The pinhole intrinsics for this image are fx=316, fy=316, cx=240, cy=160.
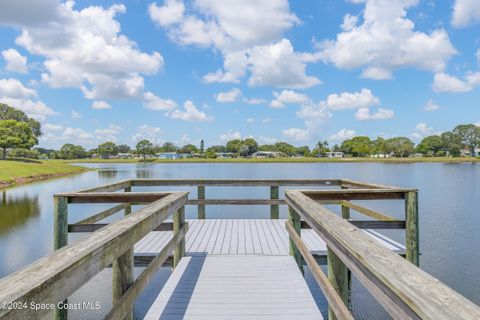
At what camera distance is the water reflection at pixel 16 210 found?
1301 cm

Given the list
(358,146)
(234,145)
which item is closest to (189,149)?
(234,145)

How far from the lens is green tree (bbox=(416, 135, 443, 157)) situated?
110688 mm

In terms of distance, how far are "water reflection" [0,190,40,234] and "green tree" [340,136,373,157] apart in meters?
117

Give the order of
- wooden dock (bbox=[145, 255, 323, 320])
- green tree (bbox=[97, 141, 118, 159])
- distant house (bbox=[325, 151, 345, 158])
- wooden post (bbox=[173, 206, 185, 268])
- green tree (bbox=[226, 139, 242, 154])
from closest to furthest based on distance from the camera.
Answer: wooden dock (bbox=[145, 255, 323, 320]), wooden post (bbox=[173, 206, 185, 268]), distant house (bbox=[325, 151, 345, 158]), green tree (bbox=[97, 141, 118, 159]), green tree (bbox=[226, 139, 242, 154])

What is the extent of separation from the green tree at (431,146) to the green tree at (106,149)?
124227 millimetres

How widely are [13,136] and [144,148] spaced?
247 ft

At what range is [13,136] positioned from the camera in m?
50.2

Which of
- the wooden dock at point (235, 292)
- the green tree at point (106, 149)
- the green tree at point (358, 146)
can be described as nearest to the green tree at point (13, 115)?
the green tree at point (106, 149)

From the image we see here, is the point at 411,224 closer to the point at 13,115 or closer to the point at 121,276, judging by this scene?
the point at 121,276

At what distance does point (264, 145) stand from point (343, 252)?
15919cm

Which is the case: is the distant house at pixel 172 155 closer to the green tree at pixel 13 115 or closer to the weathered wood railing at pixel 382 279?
the green tree at pixel 13 115

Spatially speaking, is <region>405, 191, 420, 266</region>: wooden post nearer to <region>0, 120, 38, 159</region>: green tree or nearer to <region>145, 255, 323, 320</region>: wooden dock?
<region>145, 255, 323, 320</region>: wooden dock

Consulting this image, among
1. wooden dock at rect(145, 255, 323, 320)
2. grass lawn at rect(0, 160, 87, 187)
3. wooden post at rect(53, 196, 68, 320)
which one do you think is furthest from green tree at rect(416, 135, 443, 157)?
wooden post at rect(53, 196, 68, 320)

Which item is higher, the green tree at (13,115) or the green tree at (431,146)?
the green tree at (13,115)
